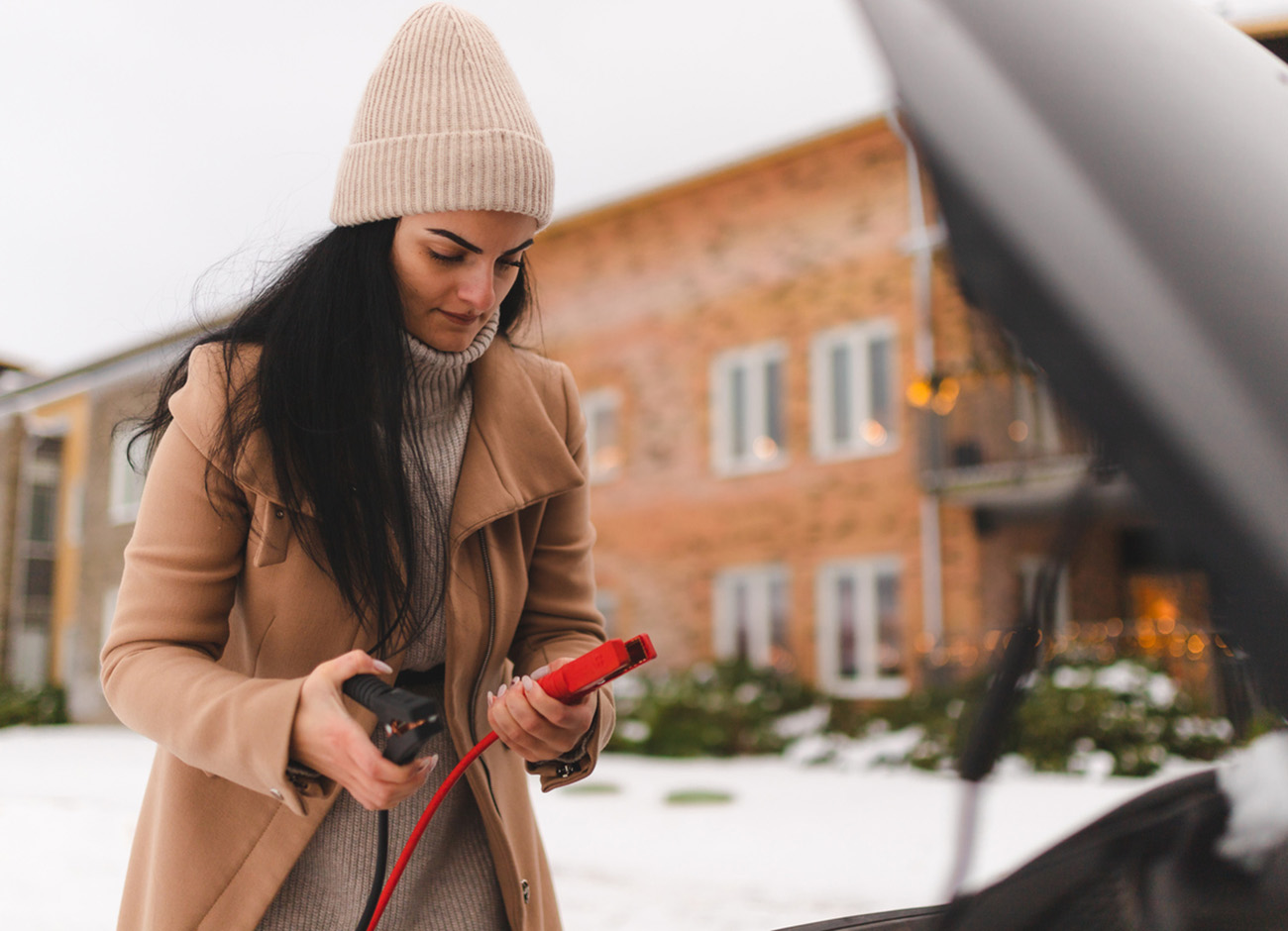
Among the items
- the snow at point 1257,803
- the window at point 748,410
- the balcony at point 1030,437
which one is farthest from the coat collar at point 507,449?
the window at point 748,410

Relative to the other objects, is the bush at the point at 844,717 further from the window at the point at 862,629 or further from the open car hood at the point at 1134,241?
the open car hood at the point at 1134,241

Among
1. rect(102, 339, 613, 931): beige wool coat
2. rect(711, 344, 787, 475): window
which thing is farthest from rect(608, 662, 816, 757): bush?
rect(102, 339, 613, 931): beige wool coat

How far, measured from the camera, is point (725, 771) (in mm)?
8273

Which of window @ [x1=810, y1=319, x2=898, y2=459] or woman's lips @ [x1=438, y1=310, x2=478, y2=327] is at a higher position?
window @ [x1=810, y1=319, x2=898, y2=459]

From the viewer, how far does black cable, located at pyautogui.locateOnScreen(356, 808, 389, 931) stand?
0.89 meters

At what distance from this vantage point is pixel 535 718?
86cm

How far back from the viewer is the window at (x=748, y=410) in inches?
446

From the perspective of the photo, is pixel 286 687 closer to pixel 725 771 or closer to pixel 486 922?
pixel 486 922

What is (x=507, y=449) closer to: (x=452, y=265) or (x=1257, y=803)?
→ (x=452, y=265)

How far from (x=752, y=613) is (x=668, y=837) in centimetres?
605

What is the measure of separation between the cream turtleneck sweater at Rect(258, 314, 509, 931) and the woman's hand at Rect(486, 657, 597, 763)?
0.45ft

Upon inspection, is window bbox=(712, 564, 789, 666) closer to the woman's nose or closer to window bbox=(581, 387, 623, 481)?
window bbox=(581, 387, 623, 481)

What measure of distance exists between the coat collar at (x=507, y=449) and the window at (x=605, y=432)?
11285 mm

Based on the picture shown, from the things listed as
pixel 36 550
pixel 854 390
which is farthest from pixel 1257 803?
pixel 854 390
